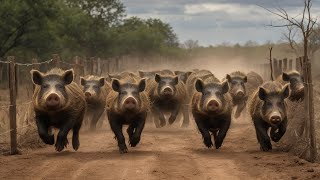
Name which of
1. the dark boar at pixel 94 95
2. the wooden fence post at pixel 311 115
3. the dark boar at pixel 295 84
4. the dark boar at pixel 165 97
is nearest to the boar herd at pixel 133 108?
the wooden fence post at pixel 311 115

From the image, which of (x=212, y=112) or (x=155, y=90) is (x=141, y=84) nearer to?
(x=212, y=112)

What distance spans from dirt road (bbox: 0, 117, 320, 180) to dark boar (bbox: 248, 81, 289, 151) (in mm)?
316

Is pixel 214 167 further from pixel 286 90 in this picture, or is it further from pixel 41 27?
pixel 41 27

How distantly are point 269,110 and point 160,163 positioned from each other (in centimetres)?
286

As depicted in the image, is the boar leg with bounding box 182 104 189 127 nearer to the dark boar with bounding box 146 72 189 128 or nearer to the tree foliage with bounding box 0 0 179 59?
the dark boar with bounding box 146 72 189 128

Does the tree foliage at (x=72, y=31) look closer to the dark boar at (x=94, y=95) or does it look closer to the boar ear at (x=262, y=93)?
the dark boar at (x=94, y=95)

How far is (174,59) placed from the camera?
72812 mm

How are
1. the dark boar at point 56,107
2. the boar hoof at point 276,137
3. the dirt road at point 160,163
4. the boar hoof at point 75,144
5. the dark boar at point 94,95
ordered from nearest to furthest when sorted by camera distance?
the dirt road at point 160,163 → the dark boar at point 56,107 → the boar hoof at point 276,137 → the boar hoof at point 75,144 → the dark boar at point 94,95

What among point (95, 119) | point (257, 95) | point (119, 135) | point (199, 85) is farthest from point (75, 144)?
point (95, 119)

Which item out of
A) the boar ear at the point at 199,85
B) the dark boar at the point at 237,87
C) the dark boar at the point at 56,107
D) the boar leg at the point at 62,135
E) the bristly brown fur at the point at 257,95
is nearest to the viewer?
the dark boar at the point at 56,107

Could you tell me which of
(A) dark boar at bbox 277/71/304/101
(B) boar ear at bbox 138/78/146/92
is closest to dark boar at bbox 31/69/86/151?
(B) boar ear at bbox 138/78/146/92

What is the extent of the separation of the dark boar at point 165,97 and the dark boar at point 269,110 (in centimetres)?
474

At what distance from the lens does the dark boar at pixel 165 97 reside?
1775cm

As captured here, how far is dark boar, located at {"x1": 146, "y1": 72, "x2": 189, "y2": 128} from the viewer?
1775 centimetres
